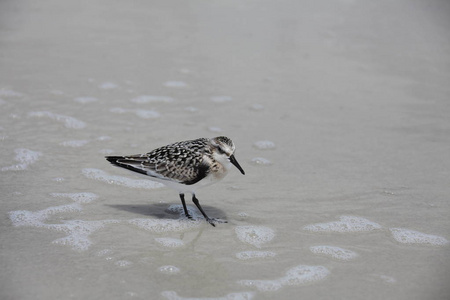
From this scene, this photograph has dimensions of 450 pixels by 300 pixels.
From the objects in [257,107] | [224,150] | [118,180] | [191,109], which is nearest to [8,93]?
[191,109]

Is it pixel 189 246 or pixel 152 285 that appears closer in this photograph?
pixel 152 285

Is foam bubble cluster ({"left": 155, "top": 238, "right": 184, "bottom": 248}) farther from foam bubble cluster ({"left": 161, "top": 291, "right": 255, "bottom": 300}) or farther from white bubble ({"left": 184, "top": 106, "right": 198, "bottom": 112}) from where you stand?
white bubble ({"left": 184, "top": 106, "right": 198, "bottom": 112})

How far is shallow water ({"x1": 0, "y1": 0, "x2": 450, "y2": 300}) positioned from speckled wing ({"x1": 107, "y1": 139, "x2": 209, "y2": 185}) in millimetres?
399

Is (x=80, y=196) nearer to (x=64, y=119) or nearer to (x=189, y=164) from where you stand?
(x=189, y=164)

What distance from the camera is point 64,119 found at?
23.3ft

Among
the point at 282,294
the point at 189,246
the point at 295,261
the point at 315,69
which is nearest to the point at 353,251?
the point at 295,261

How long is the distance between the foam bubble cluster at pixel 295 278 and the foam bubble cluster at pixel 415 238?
0.91 meters

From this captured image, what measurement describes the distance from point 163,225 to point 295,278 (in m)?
1.33

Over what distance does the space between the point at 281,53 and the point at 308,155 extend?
3.10m

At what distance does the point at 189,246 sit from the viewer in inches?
186

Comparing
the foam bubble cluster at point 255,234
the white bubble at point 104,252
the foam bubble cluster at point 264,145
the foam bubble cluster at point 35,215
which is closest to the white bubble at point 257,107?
the foam bubble cluster at point 264,145

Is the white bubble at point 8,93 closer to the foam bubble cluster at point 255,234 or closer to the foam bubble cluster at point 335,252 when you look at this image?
the foam bubble cluster at point 255,234

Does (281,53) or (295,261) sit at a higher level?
(281,53)

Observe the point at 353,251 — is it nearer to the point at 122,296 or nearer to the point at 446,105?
the point at 122,296
